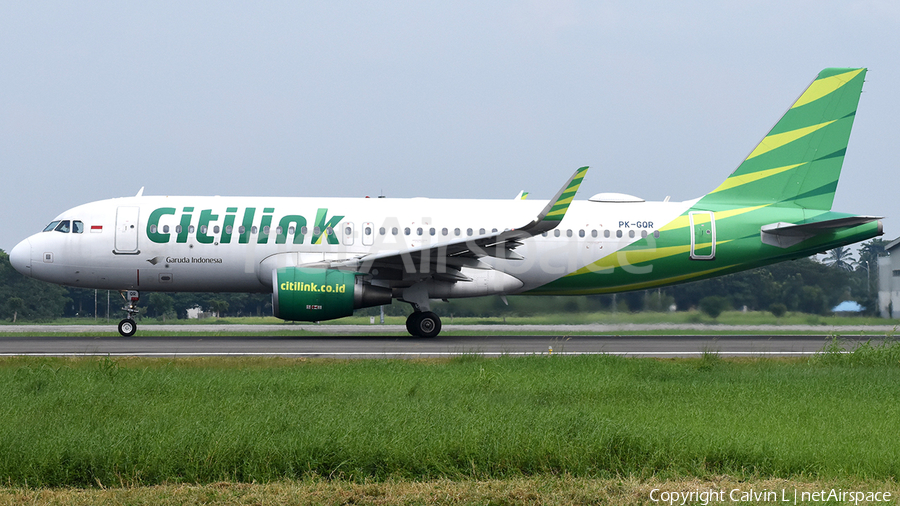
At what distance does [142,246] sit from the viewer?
18.9m

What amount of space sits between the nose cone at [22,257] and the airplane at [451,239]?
0.18ft

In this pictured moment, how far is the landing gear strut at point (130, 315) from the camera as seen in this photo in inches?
757

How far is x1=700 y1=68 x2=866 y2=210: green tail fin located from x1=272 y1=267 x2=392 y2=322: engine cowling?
1023cm

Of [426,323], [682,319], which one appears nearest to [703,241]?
[682,319]

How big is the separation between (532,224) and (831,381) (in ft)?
27.0

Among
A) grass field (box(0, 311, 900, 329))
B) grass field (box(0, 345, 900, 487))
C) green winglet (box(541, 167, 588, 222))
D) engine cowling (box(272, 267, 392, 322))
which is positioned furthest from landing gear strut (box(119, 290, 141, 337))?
green winglet (box(541, 167, 588, 222))

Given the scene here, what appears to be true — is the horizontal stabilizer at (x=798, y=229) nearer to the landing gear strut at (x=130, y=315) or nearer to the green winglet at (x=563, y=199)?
the green winglet at (x=563, y=199)

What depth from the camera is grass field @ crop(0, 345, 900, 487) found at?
5.45m

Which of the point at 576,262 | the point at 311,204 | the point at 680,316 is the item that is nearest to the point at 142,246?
the point at 311,204

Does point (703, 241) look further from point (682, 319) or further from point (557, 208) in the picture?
point (557, 208)

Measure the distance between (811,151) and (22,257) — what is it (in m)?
21.1

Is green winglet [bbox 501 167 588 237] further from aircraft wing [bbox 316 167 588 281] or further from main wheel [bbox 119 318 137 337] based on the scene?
main wheel [bbox 119 318 137 337]

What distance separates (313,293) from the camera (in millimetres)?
17609

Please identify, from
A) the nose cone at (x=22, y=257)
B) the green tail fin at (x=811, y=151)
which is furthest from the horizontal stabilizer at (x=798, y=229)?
the nose cone at (x=22, y=257)
